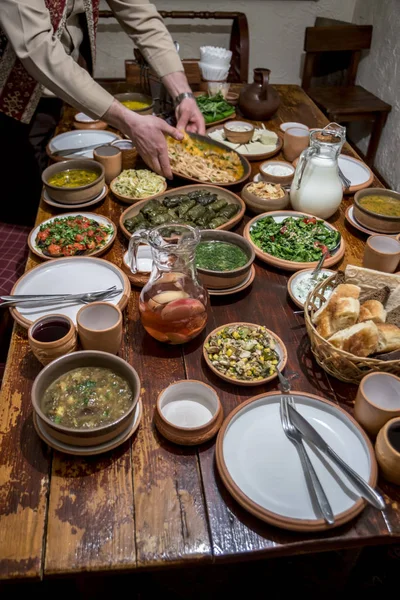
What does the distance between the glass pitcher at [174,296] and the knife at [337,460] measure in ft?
1.43

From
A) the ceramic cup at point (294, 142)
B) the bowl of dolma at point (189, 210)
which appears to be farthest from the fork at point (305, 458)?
the ceramic cup at point (294, 142)

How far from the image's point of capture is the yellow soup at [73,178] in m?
→ 2.42

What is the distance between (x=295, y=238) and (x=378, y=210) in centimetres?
50

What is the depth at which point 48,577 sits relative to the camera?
1106mm

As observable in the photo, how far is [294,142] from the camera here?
2.75 m

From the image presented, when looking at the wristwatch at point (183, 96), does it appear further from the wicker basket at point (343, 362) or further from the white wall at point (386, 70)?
the white wall at point (386, 70)

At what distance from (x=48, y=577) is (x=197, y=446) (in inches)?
19.0

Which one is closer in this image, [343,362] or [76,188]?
[343,362]

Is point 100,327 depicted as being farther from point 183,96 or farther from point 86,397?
point 183,96

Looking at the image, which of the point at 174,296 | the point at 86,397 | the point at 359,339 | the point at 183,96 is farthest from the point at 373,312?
the point at 183,96

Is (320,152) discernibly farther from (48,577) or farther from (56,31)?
(48,577)

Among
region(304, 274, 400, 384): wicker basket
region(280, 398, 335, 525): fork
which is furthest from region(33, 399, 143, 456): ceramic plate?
region(304, 274, 400, 384): wicker basket

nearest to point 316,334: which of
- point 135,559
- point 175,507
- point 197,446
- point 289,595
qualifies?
point 197,446

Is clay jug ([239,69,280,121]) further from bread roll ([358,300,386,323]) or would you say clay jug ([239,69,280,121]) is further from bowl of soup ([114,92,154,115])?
bread roll ([358,300,386,323])
